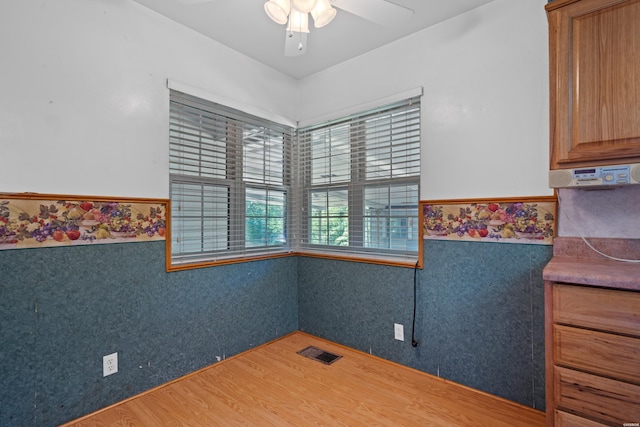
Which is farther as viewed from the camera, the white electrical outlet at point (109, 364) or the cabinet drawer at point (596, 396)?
the white electrical outlet at point (109, 364)

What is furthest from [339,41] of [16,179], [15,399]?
[15,399]

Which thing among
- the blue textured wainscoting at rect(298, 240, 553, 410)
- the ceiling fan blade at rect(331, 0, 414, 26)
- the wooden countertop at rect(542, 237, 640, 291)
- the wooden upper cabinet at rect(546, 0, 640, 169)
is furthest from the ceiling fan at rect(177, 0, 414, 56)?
the blue textured wainscoting at rect(298, 240, 553, 410)

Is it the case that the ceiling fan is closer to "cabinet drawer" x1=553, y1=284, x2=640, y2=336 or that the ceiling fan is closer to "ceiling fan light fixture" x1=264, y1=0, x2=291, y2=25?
"ceiling fan light fixture" x1=264, y1=0, x2=291, y2=25

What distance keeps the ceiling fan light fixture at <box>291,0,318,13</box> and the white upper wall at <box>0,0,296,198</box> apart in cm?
114

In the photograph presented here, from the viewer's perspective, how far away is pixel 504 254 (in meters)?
1.91

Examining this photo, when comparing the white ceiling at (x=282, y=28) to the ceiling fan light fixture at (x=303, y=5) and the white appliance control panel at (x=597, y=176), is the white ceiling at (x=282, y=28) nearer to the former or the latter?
the ceiling fan light fixture at (x=303, y=5)

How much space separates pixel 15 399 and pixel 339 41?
114 inches

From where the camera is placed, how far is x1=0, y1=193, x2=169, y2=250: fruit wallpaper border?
1579mm

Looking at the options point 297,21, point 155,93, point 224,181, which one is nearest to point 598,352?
point 297,21

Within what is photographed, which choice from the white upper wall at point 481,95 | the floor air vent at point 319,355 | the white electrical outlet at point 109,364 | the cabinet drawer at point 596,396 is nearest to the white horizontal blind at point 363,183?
the white upper wall at point 481,95

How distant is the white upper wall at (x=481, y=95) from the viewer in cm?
181

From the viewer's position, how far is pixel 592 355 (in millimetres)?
1172

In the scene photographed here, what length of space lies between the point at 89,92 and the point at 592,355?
2.70 meters

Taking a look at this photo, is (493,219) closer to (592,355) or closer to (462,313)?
(462,313)
